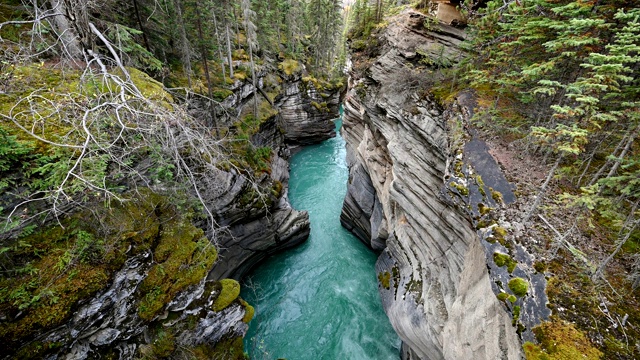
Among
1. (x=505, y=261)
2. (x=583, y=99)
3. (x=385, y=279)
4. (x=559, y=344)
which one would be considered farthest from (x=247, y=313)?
(x=583, y=99)

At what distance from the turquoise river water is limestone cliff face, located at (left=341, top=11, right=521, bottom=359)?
3.26ft

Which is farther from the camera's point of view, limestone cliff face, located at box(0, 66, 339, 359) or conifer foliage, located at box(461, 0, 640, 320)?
limestone cliff face, located at box(0, 66, 339, 359)

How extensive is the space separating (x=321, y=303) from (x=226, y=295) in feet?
19.7

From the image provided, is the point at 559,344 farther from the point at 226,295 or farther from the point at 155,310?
the point at 155,310

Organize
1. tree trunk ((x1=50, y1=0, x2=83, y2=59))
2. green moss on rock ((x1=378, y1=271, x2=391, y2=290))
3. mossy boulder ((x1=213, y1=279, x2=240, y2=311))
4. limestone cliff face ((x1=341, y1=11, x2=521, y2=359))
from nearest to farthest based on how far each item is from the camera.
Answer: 1. tree trunk ((x1=50, y1=0, x2=83, y2=59))
2. limestone cliff face ((x1=341, y1=11, x2=521, y2=359))
3. mossy boulder ((x1=213, y1=279, x2=240, y2=311))
4. green moss on rock ((x1=378, y1=271, x2=391, y2=290))

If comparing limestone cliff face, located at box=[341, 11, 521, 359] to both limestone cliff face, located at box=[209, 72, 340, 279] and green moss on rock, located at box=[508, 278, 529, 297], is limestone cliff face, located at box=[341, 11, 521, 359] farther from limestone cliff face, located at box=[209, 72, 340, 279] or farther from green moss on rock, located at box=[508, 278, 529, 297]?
limestone cliff face, located at box=[209, 72, 340, 279]

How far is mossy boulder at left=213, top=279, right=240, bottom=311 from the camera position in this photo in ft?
25.5

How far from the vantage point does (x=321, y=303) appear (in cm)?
1267

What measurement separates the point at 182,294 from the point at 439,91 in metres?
11.6

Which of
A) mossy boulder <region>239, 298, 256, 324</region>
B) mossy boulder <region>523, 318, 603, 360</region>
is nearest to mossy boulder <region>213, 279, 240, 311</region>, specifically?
mossy boulder <region>239, 298, 256, 324</region>

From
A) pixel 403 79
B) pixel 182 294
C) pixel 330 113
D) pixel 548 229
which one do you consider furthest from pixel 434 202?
pixel 330 113

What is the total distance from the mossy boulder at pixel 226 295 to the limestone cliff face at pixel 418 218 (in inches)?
240

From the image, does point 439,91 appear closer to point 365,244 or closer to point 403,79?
point 403,79

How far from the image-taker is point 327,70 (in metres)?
40.8
